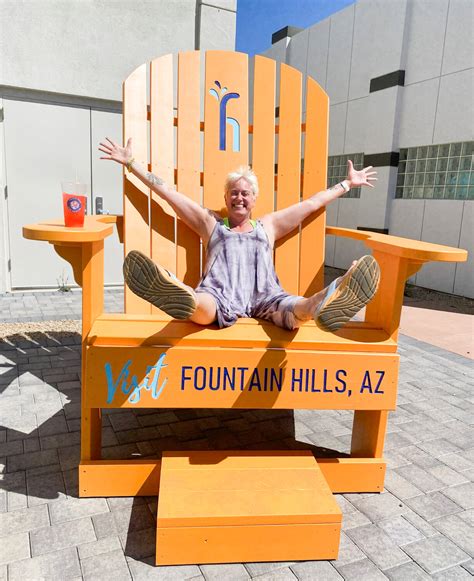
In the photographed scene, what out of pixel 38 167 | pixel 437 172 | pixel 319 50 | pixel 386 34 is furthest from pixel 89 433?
pixel 319 50

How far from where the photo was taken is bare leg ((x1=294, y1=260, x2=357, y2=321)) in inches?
65.9

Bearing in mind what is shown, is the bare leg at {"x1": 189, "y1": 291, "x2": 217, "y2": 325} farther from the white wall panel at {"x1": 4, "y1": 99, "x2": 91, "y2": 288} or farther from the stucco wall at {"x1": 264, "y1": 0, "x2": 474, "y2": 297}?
the stucco wall at {"x1": 264, "y1": 0, "x2": 474, "y2": 297}

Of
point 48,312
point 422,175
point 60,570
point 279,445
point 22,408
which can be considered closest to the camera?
point 60,570

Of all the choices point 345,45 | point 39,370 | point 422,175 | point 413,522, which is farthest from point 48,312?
point 345,45

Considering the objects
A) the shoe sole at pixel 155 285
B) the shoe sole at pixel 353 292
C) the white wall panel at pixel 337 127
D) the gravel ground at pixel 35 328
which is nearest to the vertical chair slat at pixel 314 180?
the shoe sole at pixel 353 292

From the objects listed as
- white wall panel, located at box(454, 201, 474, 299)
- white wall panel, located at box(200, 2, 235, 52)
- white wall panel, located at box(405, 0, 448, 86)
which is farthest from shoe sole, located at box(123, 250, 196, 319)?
white wall panel, located at box(405, 0, 448, 86)

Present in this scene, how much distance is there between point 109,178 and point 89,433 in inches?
159

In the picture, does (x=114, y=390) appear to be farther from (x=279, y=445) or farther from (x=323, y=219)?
(x=323, y=219)

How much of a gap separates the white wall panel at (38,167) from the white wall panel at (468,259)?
15.8ft

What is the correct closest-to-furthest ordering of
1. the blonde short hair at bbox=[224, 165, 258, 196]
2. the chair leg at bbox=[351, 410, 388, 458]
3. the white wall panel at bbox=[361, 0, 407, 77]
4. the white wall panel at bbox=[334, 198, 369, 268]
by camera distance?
the chair leg at bbox=[351, 410, 388, 458] < the blonde short hair at bbox=[224, 165, 258, 196] < the white wall panel at bbox=[361, 0, 407, 77] < the white wall panel at bbox=[334, 198, 369, 268]

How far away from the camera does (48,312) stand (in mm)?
4391

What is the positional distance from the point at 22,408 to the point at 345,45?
8.28 meters

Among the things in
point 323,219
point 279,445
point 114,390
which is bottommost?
point 279,445

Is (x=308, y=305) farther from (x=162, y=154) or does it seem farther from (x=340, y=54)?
(x=340, y=54)
